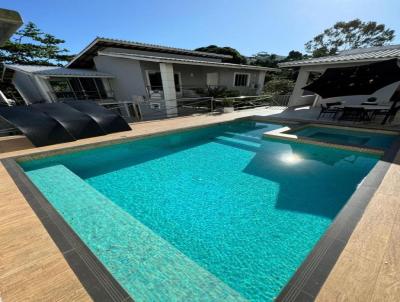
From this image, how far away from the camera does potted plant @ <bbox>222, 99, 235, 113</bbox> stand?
12.0 meters

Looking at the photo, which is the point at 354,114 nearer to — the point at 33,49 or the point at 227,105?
the point at 227,105

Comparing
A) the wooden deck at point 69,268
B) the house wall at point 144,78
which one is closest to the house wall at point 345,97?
the house wall at point 144,78

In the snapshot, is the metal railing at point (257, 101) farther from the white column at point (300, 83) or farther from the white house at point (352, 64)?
the white house at point (352, 64)

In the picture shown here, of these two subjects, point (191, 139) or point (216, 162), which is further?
point (191, 139)

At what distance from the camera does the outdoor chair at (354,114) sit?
27.4ft

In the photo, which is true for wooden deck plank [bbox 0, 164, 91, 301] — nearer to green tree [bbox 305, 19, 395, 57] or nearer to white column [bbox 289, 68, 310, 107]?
white column [bbox 289, 68, 310, 107]

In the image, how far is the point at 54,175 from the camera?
14.5ft

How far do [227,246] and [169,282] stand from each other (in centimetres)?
118

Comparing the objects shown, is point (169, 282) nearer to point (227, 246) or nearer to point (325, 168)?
point (227, 246)

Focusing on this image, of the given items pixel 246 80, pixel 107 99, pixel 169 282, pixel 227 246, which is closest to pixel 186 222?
pixel 227 246

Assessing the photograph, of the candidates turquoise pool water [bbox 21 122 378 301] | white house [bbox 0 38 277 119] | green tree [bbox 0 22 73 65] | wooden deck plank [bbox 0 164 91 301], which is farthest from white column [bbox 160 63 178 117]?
green tree [bbox 0 22 73 65]

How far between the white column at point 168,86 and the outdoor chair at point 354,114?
9.26 metres

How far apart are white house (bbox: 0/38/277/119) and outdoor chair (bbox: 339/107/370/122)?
824 centimetres

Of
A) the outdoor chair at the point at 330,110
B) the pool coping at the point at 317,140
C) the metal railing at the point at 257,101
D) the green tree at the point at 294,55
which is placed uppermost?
the green tree at the point at 294,55
